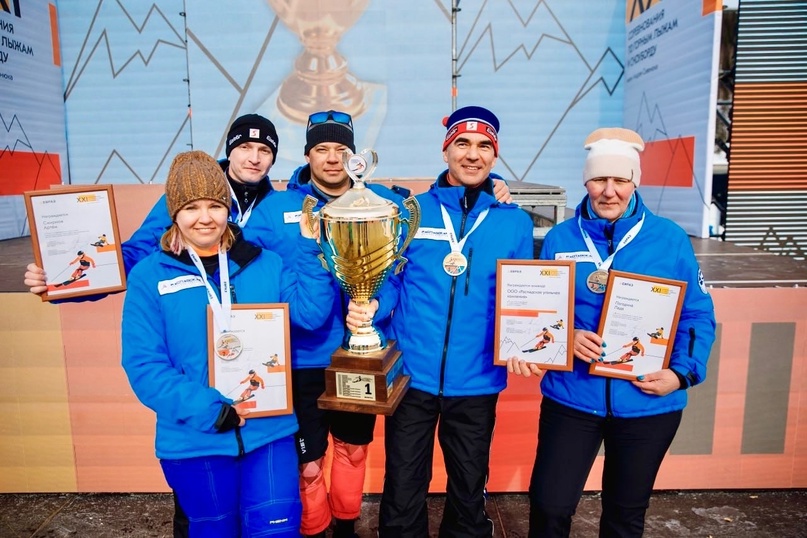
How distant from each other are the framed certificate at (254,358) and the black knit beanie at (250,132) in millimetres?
730

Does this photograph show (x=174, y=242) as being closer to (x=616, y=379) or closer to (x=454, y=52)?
(x=616, y=379)

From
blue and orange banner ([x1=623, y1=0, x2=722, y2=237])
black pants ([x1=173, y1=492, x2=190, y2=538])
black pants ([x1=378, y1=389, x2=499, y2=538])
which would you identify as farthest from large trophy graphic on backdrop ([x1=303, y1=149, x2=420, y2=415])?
blue and orange banner ([x1=623, y1=0, x2=722, y2=237])

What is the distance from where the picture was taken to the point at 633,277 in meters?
1.39

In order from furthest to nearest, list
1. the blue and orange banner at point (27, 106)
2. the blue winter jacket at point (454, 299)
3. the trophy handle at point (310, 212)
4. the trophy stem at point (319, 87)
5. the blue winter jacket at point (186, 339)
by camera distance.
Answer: the trophy stem at point (319, 87)
the blue and orange banner at point (27, 106)
the blue winter jacket at point (454, 299)
the trophy handle at point (310, 212)
the blue winter jacket at point (186, 339)

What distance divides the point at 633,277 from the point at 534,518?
2.66 ft

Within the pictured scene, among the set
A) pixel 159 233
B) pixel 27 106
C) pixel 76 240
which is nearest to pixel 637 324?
pixel 159 233

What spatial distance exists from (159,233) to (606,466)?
160cm

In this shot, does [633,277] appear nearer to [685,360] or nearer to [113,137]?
[685,360]

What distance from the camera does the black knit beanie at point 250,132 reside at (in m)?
1.74

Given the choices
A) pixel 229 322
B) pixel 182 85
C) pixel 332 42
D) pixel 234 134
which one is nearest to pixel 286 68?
pixel 332 42

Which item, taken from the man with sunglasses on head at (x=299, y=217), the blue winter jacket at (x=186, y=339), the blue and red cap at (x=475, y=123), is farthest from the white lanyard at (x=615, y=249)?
the blue winter jacket at (x=186, y=339)

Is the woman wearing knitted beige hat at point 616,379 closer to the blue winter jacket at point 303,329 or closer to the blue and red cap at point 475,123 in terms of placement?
the blue and red cap at point 475,123

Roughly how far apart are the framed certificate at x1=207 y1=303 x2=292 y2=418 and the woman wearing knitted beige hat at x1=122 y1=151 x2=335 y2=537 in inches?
1.2

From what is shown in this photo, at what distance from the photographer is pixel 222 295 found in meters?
1.29
